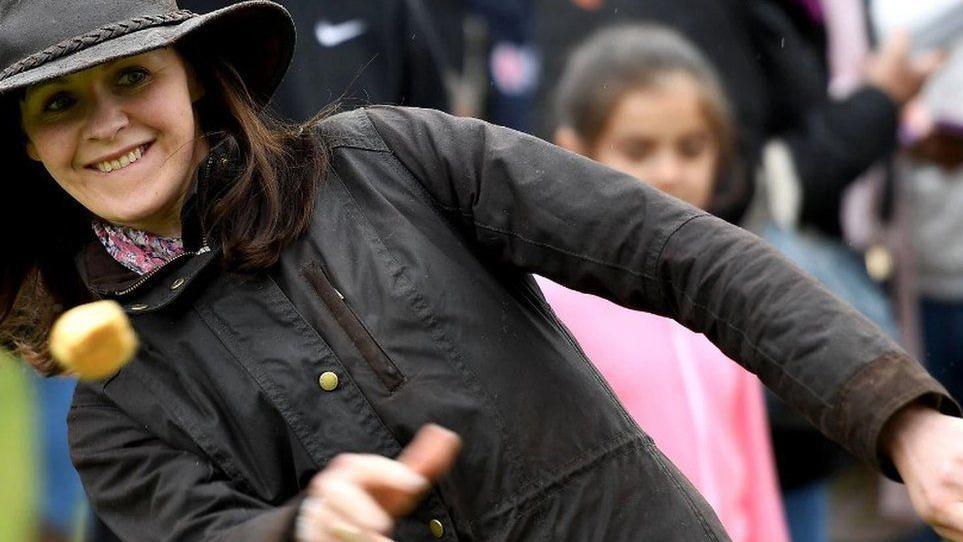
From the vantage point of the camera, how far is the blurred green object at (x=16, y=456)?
15.9 feet

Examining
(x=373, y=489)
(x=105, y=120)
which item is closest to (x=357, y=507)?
(x=373, y=489)

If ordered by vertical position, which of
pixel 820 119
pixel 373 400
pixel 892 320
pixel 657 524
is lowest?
pixel 892 320

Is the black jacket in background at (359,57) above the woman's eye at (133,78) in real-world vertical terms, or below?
below

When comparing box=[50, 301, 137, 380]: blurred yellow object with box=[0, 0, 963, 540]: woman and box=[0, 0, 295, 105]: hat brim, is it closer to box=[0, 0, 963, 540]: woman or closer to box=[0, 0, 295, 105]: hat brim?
box=[0, 0, 963, 540]: woman

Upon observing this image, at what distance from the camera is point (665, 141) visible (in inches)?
184

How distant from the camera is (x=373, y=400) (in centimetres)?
282

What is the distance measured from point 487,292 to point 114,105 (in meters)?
0.63

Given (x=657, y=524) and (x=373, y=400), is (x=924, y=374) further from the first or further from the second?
(x=373, y=400)

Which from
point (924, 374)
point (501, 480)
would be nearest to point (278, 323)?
point (501, 480)

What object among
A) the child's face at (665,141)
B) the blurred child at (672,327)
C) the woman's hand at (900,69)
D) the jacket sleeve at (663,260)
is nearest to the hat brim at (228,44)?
the jacket sleeve at (663,260)

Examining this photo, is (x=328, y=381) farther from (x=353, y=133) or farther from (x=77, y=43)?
(x=77, y=43)

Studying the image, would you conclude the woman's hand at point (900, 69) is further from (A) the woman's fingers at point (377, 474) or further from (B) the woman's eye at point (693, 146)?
(A) the woman's fingers at point (377, 474)

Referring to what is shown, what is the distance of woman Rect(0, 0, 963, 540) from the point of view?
2.81m

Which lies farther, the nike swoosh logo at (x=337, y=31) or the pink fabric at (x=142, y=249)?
the nike swoosh logo at (x=337, y=31)
